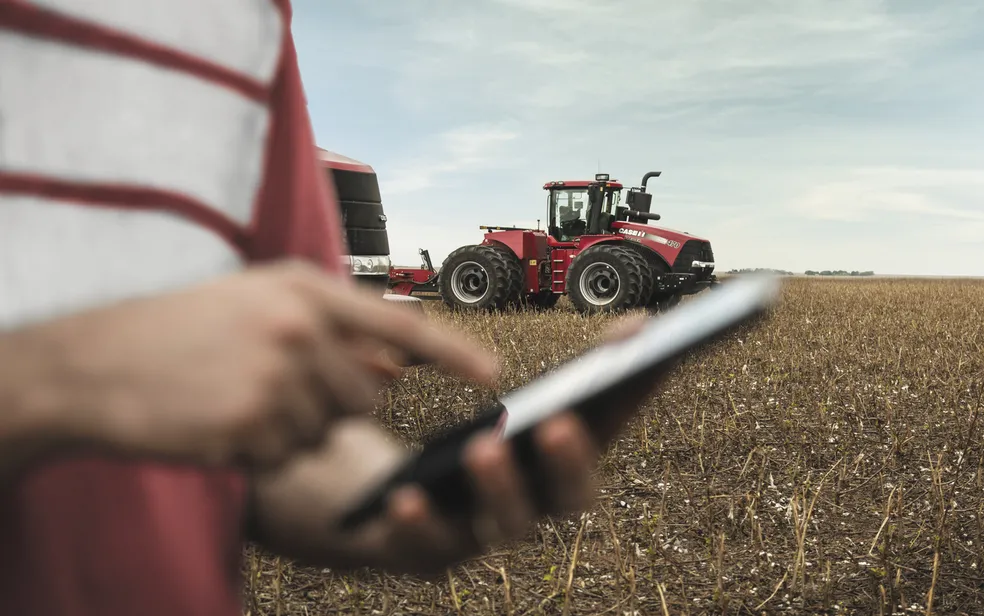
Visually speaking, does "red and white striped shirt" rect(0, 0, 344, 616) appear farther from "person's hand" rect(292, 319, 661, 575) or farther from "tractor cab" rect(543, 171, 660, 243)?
"tractor cab" rect(543, 171, 660, 243)

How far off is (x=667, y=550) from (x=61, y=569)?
2.87 meters

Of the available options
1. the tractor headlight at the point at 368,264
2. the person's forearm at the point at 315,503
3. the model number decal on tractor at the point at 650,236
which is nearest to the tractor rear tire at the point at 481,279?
the model number decal on tractor at the point at 650,236

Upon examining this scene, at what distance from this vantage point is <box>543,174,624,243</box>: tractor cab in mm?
11852

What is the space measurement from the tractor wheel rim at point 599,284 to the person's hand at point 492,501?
10089 millimetres

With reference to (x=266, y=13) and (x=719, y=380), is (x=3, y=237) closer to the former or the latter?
(x=266, y=13)

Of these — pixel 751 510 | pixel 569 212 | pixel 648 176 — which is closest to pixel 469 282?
pixel 569 212

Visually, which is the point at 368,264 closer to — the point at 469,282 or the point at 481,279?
the point at 481,279

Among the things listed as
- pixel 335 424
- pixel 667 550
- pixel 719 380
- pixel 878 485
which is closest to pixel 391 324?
pixel 335 424

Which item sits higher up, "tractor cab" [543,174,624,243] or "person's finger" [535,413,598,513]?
"tractor cab" [543,174,624,243]

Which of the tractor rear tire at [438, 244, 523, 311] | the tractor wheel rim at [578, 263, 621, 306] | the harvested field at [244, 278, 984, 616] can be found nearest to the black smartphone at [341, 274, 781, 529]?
the harvested field at [244, 278, 984, 616]

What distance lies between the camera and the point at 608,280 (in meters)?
11.0

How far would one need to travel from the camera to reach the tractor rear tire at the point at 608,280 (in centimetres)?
1042

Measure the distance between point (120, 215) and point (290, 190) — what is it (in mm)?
194

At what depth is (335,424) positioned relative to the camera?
1.49 ft
